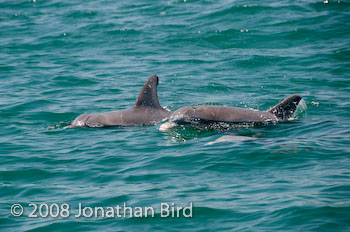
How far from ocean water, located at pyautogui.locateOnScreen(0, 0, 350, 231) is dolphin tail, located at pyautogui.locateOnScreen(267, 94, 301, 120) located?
0.40m

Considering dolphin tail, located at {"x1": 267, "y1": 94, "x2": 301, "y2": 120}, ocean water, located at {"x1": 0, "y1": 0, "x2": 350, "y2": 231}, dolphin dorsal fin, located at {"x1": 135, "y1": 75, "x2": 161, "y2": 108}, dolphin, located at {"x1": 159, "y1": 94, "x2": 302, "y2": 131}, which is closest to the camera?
ocean water, located at {"x1": 0, "y1": 0, "x2": 350, "y2": 231}

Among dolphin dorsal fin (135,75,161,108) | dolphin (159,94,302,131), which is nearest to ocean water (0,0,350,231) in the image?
dolphin (159,94,302,131)

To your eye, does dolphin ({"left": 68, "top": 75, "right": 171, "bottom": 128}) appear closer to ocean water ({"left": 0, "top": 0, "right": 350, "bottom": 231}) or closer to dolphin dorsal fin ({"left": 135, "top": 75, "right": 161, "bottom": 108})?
dolphin dorsal fin ({"left": 135, "top": 75, "right": 161, "bottom": 108})

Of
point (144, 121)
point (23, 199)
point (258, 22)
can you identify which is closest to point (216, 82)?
point (144, 121)

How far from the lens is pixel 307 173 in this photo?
11438 millimetres

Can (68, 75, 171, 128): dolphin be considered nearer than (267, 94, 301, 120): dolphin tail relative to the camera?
No

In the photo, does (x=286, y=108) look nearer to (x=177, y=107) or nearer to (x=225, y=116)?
(x=225, y=116)

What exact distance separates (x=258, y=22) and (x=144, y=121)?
13.7m

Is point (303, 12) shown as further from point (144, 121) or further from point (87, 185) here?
point (87, 185)

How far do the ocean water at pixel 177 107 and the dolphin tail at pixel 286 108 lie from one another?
1.32ft

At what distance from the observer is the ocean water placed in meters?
10.2

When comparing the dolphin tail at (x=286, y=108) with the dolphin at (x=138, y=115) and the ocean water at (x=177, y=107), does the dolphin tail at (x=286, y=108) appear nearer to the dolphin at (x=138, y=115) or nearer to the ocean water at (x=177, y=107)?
the ocean water at (x=177, y=107)

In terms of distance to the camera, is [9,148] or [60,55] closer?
[9,148]

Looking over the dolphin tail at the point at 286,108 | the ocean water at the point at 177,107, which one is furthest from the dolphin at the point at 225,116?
the ocean water at the point at 177,107
